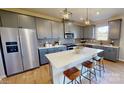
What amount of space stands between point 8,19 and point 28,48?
1.26 m

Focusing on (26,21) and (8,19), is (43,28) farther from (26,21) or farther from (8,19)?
(8,19)

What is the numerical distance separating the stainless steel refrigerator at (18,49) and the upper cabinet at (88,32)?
4.01 meters

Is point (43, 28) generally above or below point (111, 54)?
above

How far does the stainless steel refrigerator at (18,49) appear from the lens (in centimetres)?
254

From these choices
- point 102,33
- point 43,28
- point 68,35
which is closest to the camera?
point 43,28

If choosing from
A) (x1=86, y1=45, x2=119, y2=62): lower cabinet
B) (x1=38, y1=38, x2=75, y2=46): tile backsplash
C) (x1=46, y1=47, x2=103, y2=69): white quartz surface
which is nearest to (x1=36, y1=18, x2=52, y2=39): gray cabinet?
(x1=38, y1=38, x2=75, y2=46): tile backsplash

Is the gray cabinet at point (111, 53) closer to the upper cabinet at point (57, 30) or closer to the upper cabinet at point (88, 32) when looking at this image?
the upper cabinet at point (88, 32)

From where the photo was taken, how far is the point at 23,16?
3035 millimetres

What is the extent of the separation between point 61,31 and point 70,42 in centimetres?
106

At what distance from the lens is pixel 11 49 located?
265cm

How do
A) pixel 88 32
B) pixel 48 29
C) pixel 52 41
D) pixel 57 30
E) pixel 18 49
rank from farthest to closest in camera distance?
pixel 88 32 → pixel 52 41 → pixel 57 30 → pixel 48 29 → pixel 18 49

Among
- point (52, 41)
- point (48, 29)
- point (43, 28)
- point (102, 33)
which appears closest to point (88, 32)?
point (102, 33)

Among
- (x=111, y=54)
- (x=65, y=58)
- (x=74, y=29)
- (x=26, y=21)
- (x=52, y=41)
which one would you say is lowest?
(x=111, y=54)
